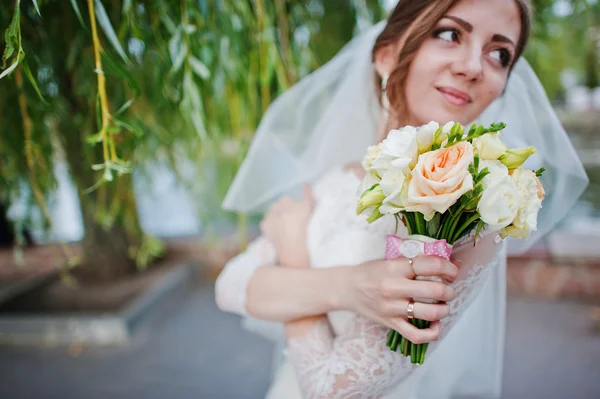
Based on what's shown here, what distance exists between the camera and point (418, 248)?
73cm

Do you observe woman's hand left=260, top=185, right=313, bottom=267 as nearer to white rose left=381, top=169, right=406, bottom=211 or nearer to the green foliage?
the green foliage

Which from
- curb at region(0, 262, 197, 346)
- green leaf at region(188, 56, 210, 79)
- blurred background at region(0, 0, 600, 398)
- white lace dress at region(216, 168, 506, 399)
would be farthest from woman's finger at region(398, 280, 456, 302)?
curb at region(0, 262, 197, 346)

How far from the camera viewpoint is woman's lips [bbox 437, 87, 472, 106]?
866 millimetres

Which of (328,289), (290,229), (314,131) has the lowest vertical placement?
(328,289)

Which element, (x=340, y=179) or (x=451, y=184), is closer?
(x=451, y=184)

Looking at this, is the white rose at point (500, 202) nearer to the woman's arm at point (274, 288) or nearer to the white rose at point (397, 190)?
the white rose at point (397, 190)

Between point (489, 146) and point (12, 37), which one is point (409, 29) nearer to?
point (489, 146)

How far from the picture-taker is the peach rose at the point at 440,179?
0.61 metres

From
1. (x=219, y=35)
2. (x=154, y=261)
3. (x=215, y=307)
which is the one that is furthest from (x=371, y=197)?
(x=154, y=261)

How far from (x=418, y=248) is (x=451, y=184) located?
0.16 metres

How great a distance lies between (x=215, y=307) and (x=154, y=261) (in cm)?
72

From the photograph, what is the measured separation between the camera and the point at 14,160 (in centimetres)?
166

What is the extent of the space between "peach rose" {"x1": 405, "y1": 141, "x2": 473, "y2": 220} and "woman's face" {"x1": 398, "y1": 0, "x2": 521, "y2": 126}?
0.87 ft

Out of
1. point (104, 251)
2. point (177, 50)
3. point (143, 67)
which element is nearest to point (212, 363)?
point (104, 251)
